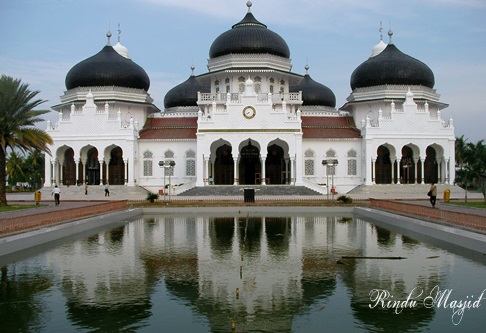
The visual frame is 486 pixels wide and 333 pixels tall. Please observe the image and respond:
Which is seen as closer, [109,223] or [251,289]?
[251,289]

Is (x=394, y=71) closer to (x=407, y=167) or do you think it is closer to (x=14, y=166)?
(x=407, y=167)

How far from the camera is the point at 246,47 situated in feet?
157

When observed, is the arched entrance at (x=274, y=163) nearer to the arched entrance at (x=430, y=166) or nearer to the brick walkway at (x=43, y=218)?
the arched entrance at (x=430, y=166)

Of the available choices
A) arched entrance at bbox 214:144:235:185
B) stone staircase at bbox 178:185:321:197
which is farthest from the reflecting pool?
arched entrance at bbox 214:144:235:185

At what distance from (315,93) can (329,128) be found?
7.99 m

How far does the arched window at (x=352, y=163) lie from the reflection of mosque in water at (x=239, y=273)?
27.4 meters

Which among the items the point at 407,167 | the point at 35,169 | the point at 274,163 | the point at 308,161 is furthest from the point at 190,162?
the point at 35,169

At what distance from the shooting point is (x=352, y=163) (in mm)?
45531

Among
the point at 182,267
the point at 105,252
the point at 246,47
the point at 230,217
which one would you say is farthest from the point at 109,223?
the point at 246,47

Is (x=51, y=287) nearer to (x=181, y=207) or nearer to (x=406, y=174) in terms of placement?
(x=181, y=207)

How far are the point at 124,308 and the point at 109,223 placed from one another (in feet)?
42.4

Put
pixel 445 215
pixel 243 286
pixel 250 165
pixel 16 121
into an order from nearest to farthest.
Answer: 1. pixel 243 286
2. pixel 445 215
3. pixel 16 121
4. pixel 250 165

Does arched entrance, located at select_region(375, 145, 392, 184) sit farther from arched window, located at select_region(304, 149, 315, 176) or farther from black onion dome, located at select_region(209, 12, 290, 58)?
black onion dome, located at select_region(209, 12, 290, 58)

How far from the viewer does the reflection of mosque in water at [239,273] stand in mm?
8227
